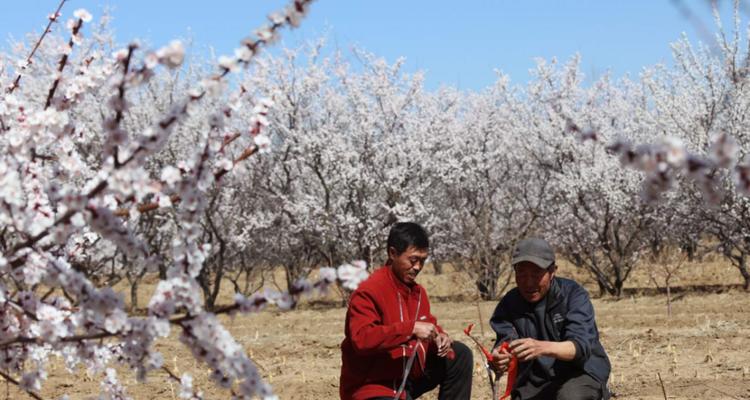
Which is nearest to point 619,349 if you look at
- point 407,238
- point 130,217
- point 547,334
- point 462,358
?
point 462,358

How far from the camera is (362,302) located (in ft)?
16.0

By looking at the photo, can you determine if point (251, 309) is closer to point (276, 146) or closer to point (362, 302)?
point (362, 302)

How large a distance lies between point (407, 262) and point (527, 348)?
759 millimetres

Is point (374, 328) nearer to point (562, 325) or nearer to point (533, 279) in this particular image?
point (533, 279)

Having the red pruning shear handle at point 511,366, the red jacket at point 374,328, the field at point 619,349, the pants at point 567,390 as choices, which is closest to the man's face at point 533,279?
the red pruning shear handle at point 511,366

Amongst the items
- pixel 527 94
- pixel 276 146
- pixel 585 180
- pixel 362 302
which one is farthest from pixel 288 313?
pixel 362 302

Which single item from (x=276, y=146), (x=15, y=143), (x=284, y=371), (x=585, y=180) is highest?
(x=276, y=146)

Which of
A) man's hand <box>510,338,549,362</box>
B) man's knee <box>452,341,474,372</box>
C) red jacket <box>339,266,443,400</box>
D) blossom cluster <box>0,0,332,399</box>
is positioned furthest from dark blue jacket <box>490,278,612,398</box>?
blossom cluster <box>0,0,332,399</box>

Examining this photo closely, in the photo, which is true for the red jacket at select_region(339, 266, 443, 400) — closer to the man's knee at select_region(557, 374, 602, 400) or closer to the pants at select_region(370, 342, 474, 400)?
the pants at select_region(370, 342, 474, 400)

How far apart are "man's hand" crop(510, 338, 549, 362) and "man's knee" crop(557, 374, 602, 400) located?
0.28 m

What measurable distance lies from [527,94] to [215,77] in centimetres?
1704

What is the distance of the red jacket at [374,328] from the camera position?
4832 millimetres

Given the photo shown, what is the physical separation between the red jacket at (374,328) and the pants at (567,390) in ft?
1.90

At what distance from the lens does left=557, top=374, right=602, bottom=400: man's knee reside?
186 inches
